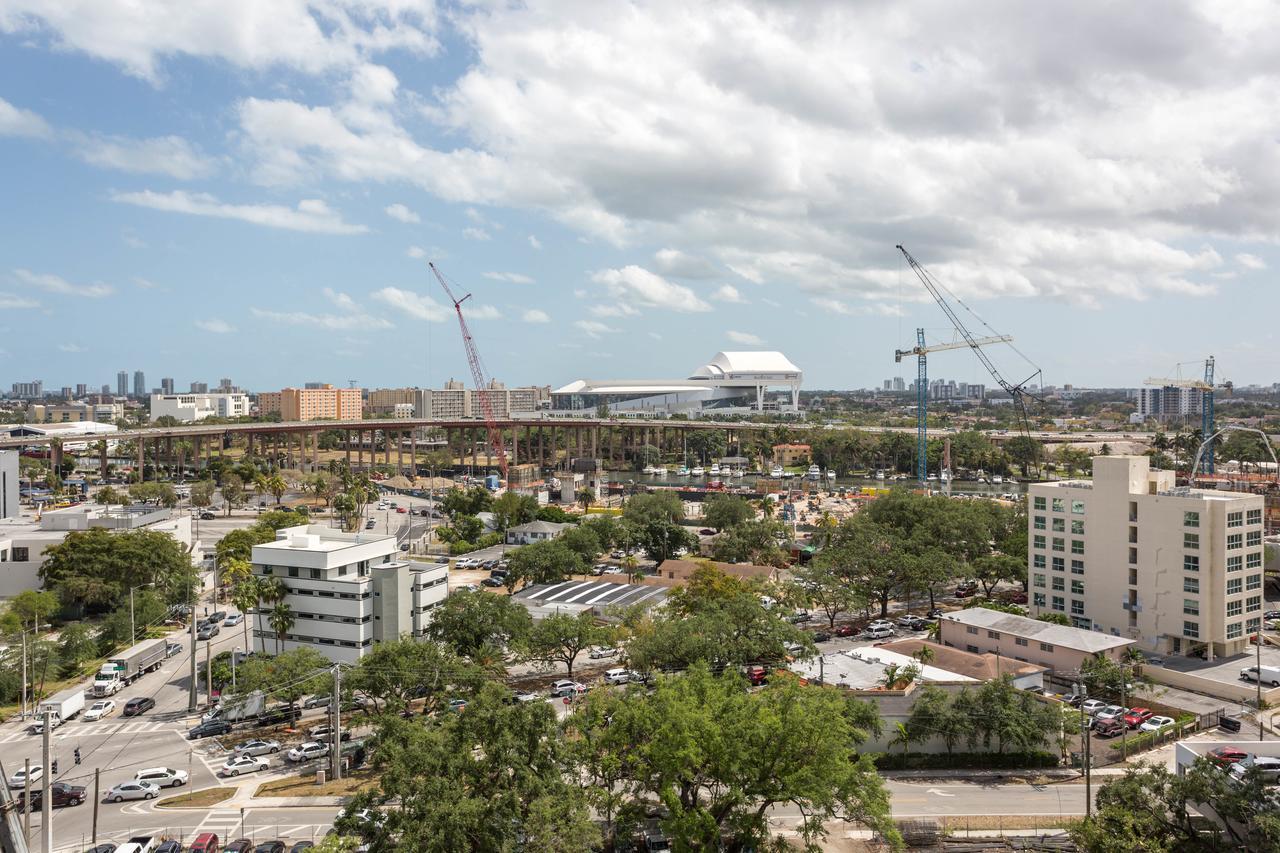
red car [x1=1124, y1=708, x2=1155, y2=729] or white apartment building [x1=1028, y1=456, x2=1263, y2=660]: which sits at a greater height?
white apartment building [x1=1028, y1=456, x2=1263, y2=660]

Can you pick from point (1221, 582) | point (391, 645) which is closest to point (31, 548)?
point (391, 645)

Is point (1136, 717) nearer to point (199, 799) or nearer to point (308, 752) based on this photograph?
point (308, 752)

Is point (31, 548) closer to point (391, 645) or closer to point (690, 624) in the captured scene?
point (391, 645)

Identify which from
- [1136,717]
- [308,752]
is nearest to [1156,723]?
[1136,717]

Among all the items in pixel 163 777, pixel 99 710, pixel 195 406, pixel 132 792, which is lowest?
pixel 99 710

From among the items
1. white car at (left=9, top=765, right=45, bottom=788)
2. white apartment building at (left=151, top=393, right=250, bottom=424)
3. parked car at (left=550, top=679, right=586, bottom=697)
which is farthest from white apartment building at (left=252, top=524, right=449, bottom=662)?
white apartment building at (left=151, top=393, right=250, bottom=424)

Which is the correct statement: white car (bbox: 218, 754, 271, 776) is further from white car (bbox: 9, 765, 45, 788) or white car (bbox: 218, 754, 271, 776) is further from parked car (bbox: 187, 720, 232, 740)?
white car (bbox: 9, 765, 45, 788)
